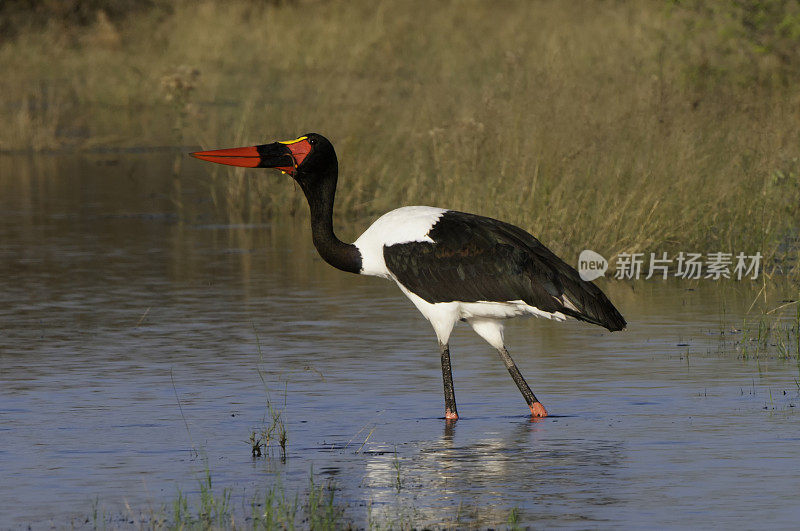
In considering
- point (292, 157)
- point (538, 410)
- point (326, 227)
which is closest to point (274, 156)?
point (292, 157)

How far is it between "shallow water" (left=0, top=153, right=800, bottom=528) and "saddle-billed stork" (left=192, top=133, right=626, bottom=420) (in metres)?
0.48

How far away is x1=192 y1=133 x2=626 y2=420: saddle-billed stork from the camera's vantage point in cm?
992

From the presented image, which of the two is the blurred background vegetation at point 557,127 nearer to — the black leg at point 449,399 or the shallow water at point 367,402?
the shallow water at point 367,402

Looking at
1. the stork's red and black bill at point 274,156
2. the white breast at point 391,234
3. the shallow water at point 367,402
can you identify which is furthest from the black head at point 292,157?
the shallow water at point 367,402

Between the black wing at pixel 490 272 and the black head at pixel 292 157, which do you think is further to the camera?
the black head at pixel 292 157

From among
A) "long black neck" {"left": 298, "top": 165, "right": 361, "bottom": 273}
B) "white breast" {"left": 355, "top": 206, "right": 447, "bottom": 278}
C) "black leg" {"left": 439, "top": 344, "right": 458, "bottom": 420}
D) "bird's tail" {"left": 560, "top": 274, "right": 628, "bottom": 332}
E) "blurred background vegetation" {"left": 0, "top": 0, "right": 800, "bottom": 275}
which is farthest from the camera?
"blurred background vegetation" {"left": 0, "top": 0, "right": 800, "bottom": 275}

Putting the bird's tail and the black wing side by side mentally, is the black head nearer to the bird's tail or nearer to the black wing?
the black wing

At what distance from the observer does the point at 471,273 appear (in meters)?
10.1

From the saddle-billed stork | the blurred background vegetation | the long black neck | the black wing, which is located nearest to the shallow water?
the saddle-billed stork

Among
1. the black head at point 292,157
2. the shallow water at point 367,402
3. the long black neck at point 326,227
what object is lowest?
the shallow water at point 367,402

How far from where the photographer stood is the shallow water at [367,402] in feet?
26.0

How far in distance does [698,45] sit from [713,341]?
10.2m

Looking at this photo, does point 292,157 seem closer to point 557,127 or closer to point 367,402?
point 367,402

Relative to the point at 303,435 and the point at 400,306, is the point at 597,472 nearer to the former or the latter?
the point at 303,435
